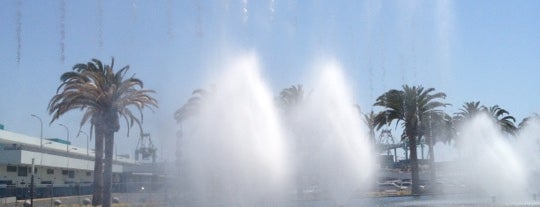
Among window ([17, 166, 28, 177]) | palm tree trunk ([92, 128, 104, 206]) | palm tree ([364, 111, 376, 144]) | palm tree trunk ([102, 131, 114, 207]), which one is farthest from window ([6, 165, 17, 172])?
palm tree ([364, 111, 376, 144])

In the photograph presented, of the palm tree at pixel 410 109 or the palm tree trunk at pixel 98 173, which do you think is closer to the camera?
the palm tree trunk at pixel 98 173

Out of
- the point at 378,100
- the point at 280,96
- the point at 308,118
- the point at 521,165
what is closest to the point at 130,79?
the point at 308,118

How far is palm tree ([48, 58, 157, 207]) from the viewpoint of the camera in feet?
141

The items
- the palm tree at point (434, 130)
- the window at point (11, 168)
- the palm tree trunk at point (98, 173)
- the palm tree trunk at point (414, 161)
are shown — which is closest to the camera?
the palm tree trunk at point (98, 173)

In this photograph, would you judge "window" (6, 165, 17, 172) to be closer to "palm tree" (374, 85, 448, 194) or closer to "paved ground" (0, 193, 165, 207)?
"paved ground" (0, 193, 165, 207)

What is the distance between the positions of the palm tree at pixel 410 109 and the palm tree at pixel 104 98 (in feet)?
85.0

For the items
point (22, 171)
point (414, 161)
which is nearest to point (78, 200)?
point (22, 171)

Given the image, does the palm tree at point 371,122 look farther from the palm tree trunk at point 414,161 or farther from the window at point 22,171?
the window at point 22,171

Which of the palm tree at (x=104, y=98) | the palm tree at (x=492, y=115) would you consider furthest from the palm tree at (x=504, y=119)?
the palm tree at (x=104, y=98)

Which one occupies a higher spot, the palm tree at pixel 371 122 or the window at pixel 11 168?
the palm tree at pixel 371 122

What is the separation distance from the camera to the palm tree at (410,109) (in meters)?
63.4

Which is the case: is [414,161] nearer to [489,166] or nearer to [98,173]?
[489,166]

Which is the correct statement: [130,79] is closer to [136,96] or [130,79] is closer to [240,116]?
[136,96]

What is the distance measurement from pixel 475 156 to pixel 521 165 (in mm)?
3888
